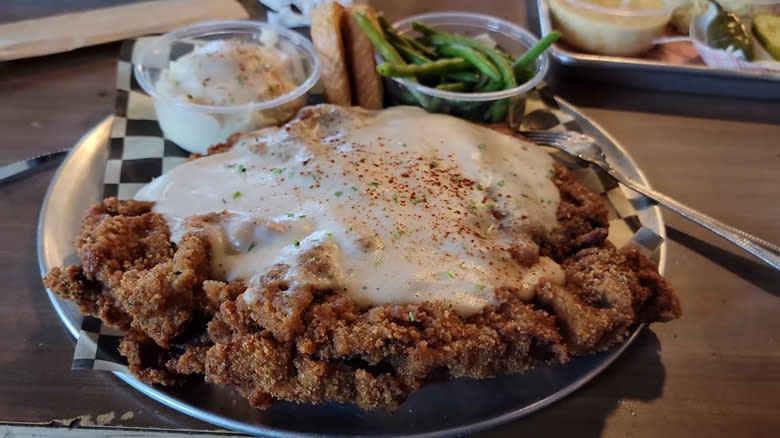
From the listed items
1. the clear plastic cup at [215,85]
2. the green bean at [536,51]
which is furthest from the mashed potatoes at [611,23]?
the clear plastic cup at [215,85]

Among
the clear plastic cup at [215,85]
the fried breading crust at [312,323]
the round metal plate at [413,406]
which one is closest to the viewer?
the fried breading crust at [312,323]

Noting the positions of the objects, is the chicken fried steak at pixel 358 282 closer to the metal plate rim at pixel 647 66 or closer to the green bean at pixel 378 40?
the green bean at pixel 378 40

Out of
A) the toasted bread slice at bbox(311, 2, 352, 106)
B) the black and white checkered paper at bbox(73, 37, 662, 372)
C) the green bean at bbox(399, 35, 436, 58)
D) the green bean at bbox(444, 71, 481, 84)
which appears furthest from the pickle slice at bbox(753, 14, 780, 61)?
the toasted bread slice at bbox(311, 2, 352, 106)

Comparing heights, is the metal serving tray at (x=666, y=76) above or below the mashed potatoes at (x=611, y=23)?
below

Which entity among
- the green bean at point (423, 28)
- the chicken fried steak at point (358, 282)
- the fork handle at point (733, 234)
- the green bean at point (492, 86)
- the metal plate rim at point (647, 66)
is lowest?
the fork handle at point (733, 234)

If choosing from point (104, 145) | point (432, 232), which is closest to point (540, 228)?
point (432, 232)

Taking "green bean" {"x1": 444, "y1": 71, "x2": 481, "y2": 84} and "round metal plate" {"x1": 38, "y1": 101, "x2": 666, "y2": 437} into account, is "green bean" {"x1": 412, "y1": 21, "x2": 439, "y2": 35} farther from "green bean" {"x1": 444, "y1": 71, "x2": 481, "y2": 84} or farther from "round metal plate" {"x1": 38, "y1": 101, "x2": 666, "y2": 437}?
"round metal plate" {"x1": 38, "y1": 101, "x2": 666, "y2": 437}
